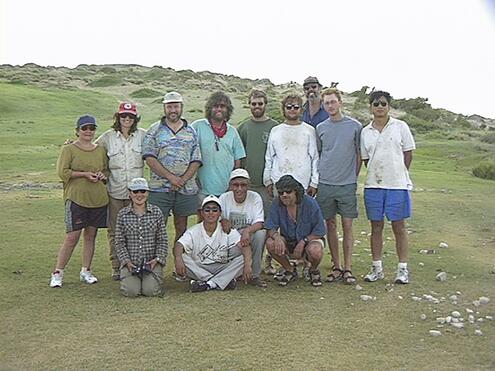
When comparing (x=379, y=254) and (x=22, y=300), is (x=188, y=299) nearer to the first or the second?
(x=22, y=300)

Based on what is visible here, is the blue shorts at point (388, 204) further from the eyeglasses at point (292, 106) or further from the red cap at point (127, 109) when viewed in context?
the red cap at point (127, 109)

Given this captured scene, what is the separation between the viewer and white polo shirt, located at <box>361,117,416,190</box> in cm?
771

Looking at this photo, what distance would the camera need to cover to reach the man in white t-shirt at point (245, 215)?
25.2 feet

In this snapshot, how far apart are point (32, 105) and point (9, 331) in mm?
33789

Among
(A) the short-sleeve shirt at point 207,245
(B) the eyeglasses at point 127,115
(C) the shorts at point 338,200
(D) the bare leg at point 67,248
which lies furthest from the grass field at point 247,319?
(B) the eyeglasses at point 127,115

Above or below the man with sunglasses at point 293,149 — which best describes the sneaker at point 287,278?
below

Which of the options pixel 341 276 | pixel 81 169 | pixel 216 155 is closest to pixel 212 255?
pixel 216 155

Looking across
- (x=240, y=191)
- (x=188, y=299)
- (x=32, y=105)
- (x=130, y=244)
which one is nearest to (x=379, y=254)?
(x=240, y=191)

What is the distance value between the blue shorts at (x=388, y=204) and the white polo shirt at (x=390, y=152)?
0.07 meters

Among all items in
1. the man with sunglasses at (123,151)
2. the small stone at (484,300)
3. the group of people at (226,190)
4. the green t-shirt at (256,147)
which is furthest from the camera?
the green t-shirt at (256,147)

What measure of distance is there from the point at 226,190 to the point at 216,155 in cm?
42

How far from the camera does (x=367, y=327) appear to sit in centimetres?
631

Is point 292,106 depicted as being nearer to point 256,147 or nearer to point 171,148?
point 256,147

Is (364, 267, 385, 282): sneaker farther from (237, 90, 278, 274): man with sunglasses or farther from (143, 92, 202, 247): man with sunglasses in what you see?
(143, 92, 202, 247): man with sunglasses
